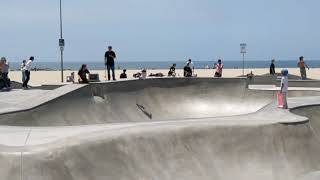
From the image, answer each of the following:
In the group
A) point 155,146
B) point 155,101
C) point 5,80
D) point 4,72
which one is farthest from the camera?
point 5,80

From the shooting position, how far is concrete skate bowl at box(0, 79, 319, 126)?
1548cm

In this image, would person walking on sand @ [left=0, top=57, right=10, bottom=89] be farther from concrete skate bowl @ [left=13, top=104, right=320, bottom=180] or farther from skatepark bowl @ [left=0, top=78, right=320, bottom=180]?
concrete skate bowl @ [left=13, top=104, right=320, bottom=180]

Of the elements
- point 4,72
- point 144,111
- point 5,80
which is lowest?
point 144,111

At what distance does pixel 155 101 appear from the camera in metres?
20.8

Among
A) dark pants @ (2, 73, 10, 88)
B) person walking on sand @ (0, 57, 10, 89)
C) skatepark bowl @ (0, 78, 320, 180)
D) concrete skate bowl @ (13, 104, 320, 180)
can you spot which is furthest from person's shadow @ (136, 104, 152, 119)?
concrete skate bowl @ (13, 104, 320, 180)

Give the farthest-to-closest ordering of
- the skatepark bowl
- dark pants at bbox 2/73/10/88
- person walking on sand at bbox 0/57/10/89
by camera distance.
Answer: dark pants at bbox 2/73/10/88 → person walking on sand at bbox 0/57/10/89 → the skatepark bowl

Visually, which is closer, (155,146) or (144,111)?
(155,146)

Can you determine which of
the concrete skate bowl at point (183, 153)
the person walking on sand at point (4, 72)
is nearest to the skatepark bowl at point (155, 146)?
the concrete skate bowl at point (183, 153)

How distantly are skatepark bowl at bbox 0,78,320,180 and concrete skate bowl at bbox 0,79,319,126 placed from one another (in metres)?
0.08

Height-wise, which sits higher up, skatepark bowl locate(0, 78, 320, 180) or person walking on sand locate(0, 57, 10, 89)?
person walking on sand locate(0, 57, 10, 89)

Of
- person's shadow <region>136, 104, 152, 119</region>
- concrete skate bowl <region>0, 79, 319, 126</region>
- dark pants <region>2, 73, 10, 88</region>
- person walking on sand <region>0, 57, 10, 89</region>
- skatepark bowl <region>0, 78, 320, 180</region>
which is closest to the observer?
skatepark bowl <region>0, 78, 320, 180</region>

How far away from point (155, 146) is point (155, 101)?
11126 mm

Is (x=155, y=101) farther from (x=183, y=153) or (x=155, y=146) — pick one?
(x=155, y=146)

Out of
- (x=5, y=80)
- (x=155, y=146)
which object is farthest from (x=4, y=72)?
(x=155, y=146)
